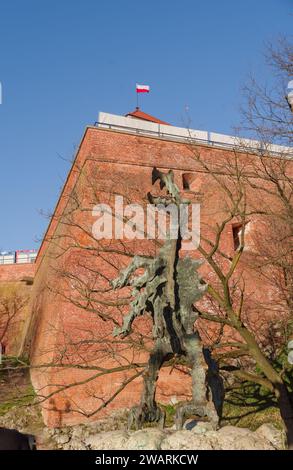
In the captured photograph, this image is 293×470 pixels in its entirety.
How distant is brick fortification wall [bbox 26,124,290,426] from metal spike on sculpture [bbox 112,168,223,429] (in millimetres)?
4000

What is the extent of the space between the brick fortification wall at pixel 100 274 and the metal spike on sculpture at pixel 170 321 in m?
4.00

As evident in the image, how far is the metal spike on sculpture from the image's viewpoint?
4938mm

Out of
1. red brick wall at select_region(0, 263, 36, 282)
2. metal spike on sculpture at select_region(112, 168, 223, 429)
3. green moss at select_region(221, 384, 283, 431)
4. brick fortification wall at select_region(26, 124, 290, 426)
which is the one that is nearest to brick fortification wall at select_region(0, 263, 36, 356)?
red brick wall at select_region(0, 263, 36, 282)

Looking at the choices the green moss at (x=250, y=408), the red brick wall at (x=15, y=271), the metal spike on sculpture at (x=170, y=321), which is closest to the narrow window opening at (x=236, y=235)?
the green moss at (x=250, y=408)

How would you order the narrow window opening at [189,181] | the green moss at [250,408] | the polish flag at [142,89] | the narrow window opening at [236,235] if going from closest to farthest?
the green moss at [250,408], the narrow window opening at [189,181], the narrow window opening at [236,235], the polish flag at [142,89]

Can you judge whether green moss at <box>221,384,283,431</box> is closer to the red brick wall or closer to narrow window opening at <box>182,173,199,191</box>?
narrow window opening at <box>182,173,199,191</box>

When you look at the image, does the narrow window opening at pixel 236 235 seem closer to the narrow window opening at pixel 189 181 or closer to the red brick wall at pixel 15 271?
the narrow window opening at pixel 189 181

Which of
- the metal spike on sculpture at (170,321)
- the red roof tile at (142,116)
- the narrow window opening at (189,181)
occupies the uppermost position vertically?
the red roof tile at (142,116)

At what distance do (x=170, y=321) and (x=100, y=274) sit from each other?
4981 millimetres

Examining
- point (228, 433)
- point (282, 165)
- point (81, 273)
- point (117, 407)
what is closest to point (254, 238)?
point (282, 165)

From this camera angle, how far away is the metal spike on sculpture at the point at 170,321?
4938mm

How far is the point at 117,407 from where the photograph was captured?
10.8 m

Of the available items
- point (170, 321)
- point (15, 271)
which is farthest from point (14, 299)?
point (170, 321)
